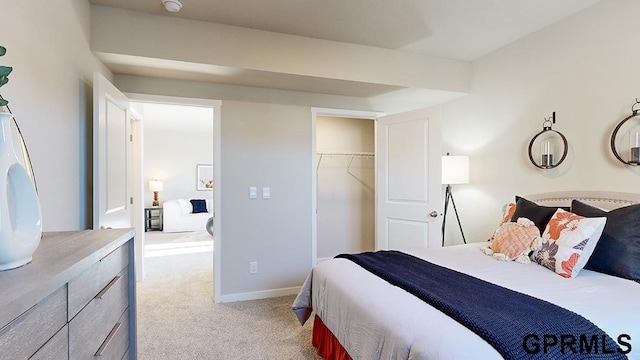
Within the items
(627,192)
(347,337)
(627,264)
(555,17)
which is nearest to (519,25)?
(555,17)

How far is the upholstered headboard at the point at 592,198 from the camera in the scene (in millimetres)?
2195

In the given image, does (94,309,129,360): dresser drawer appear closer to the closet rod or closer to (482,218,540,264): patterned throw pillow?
(482,218,540,264): patterned throw pillow

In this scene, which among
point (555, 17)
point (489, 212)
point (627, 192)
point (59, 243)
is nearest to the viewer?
point (59, 243)

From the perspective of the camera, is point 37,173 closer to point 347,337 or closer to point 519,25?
point 347,337

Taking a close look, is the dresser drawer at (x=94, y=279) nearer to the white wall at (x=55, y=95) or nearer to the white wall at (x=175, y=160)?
the white wall at (x=55, y=95)

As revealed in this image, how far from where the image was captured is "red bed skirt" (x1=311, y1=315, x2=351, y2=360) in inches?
73.9

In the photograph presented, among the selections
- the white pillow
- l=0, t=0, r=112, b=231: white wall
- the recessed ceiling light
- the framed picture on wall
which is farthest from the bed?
the framed picture on wall

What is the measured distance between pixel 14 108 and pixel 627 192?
11.5 feet

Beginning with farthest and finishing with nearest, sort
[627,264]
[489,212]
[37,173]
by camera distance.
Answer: [489,212], [627,264], [37,173]

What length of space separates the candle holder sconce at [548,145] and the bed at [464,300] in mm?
311

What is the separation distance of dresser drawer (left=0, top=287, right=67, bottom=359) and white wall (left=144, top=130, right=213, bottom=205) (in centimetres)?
770

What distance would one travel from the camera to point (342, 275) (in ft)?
6.49

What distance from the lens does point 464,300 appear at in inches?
56.4

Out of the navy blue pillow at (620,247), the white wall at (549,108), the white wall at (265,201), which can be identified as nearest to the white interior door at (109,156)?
the white wall at (265,201)
